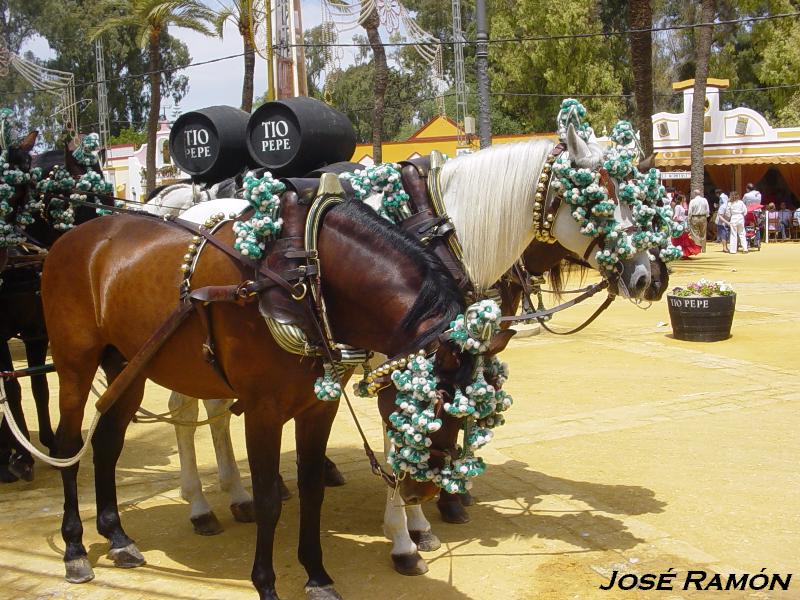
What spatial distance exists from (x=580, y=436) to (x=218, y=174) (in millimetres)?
3605

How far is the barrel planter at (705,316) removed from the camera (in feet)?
33.2

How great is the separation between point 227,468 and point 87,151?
8.46 ft

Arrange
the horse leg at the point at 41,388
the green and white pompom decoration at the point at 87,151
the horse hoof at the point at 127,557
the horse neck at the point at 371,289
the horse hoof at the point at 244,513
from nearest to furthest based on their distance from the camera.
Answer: the horse neck at the point at 371,289
the horse hoof at the point at 127,557
the horse hoof at the point at 244,513
the green and white pompom decoration at the point at 87,151
the horse leg at the point at 41,388

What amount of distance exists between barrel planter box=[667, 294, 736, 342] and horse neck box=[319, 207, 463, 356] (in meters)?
7.47

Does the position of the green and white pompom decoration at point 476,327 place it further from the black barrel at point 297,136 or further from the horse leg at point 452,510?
the black barrel at point 297,136

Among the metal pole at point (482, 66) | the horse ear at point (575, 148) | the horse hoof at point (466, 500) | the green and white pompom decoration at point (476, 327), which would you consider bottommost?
the horse hoof at point (466, 500)

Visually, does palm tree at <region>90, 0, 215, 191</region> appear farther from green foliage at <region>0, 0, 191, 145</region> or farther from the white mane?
green foliage at <region>0, 0, 191, 145</region>

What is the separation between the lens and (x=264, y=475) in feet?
12.7

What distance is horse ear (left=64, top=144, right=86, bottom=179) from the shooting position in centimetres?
596

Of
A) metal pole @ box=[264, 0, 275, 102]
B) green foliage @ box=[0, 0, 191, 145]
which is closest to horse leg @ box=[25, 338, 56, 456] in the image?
metal pole @ box=[264, 0, 275, 102]

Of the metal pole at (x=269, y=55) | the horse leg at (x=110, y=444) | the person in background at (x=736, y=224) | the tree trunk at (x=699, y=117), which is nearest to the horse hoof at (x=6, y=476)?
the horse leg at (x=110, y=444)

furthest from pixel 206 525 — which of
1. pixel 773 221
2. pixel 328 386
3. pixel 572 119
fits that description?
pixel 773 221

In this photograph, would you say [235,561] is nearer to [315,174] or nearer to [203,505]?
[203,505]

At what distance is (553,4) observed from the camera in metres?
35.6
